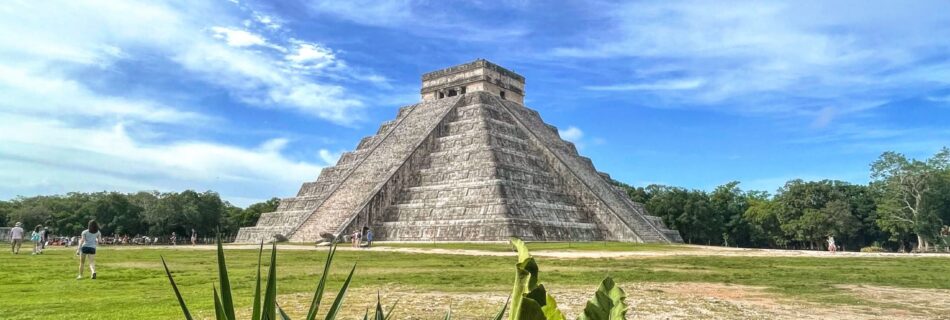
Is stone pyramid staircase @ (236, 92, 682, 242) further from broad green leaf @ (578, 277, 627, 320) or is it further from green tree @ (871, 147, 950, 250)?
broad green leaf @ (578, 277, 627, 320)

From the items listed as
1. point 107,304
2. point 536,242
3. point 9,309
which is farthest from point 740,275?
point 536,242

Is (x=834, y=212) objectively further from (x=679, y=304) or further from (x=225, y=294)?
(x=225, y=294)

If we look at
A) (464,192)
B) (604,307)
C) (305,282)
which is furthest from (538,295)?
(464,192)

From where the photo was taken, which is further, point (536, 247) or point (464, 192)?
point (464, 192)

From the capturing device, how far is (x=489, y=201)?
2794cm

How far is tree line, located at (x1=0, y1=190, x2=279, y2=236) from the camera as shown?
149 ft

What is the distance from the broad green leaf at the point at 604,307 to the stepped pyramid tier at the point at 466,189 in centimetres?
2487

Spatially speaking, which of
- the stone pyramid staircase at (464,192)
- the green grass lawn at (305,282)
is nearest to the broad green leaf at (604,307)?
the green grass lawn at (305,282)

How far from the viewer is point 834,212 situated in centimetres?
4622

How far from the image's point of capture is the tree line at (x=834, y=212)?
3922 cm

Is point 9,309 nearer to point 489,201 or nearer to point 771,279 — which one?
point 771,279

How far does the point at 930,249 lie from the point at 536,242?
28.9m

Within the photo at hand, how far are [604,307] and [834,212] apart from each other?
52.5m

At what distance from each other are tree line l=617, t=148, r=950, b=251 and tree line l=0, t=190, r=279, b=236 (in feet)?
119
